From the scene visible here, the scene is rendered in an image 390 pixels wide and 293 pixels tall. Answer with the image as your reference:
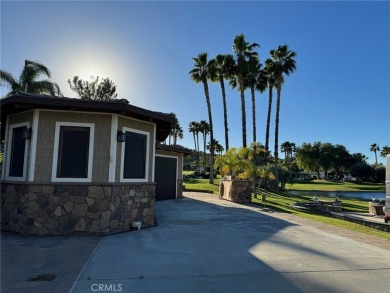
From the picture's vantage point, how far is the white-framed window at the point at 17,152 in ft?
24.5

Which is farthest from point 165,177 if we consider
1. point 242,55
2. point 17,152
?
point 242,55

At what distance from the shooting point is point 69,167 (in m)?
7.34

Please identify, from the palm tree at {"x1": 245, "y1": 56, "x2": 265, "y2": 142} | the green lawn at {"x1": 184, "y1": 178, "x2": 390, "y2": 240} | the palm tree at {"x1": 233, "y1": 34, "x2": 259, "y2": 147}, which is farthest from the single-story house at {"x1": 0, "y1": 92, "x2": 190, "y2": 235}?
the palm tree at {"x1": 245, "y1": 56, "x2": 265, "y2": 142}

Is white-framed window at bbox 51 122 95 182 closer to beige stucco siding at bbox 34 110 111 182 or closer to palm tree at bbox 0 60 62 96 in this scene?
beige stucco siding at bbox 34 110 111 182

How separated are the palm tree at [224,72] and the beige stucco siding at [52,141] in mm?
22557

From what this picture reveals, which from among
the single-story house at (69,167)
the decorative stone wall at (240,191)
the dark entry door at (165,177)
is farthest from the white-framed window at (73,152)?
the decorative stone wall at (240,191)

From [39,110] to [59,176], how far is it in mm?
1714

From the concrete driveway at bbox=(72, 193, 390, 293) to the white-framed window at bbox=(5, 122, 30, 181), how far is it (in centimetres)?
297

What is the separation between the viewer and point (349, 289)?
13.0 feet

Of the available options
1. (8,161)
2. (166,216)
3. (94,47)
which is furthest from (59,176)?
(94,47)

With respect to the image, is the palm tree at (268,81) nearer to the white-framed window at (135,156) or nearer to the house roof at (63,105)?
the white-framed window at (135,156)

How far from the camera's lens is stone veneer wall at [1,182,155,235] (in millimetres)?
7078

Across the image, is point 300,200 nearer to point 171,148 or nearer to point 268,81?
point 171,148

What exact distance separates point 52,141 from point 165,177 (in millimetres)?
9372
